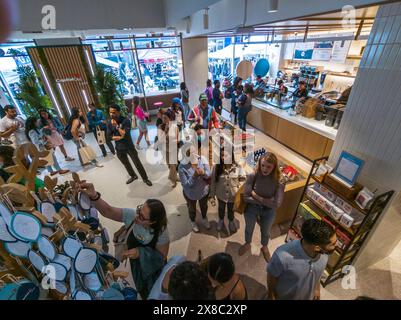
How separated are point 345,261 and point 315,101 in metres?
4.17

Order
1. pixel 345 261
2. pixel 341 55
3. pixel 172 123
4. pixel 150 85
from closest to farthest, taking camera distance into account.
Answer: pixel 345 261, pixel 172 123, pixel 341 55, pixel 150 85

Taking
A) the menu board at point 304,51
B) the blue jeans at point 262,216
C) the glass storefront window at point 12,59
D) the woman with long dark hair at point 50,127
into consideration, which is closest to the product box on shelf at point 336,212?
the blue jeans at point 262,216

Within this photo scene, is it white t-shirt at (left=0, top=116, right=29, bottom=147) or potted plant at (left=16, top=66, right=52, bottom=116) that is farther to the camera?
potted plant at (left=16, top=66, right=52, bottom=116)

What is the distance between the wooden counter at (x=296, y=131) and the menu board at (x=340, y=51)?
4884 mm

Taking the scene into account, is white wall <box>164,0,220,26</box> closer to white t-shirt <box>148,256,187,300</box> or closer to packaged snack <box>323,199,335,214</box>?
packaged snack <box>323,199,335,214</box>

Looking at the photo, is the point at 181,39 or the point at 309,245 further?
the point at 181,39

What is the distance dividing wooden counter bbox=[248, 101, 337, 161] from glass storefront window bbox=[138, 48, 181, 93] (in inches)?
179

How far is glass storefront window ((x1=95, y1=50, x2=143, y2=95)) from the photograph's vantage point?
865 centimetres

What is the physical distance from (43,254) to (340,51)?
11.4m

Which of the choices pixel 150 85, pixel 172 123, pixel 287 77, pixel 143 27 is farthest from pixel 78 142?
pixel 287 77

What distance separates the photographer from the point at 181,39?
24.7ft

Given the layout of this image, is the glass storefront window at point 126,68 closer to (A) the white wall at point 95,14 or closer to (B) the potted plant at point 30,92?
(A) the white wall at point 95,14

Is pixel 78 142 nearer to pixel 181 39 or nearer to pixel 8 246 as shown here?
pixel 8 246

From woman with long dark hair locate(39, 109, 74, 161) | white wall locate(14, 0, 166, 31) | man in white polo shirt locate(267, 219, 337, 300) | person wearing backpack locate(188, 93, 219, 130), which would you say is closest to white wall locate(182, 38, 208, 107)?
white wall locate(14, 0, 166, 31)
